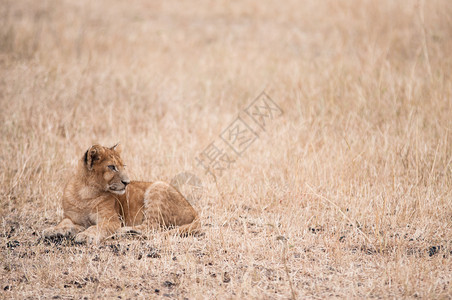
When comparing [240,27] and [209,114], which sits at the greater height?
[240,27]

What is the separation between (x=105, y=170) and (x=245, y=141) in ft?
9.78

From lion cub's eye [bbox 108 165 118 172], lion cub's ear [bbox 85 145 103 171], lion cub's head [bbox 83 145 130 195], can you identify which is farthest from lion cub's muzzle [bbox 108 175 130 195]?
lion cub's ear [bbox 85 145 103 171]

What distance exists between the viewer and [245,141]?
7516 mm

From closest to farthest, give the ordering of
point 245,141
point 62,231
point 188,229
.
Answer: point 62,231
point 188,229
point 245,141

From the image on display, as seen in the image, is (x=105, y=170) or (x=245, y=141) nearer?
(x=105, y=170)

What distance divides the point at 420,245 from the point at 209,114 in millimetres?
4642

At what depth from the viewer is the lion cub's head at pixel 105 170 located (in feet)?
16.0

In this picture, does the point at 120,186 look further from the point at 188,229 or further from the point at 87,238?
the point at 188,229

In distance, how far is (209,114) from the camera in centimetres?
862

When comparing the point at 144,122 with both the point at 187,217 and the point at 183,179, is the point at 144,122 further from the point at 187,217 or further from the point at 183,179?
the point at 187,217

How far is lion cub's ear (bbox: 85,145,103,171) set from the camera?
4.87m

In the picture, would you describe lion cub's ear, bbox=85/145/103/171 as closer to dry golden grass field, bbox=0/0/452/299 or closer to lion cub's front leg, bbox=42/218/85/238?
lion cub's front leg, bbox=42/218/85/238

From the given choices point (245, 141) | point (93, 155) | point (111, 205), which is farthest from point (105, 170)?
point (245, 141)

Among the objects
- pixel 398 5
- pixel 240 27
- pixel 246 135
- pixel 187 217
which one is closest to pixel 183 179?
pixel 187 217
